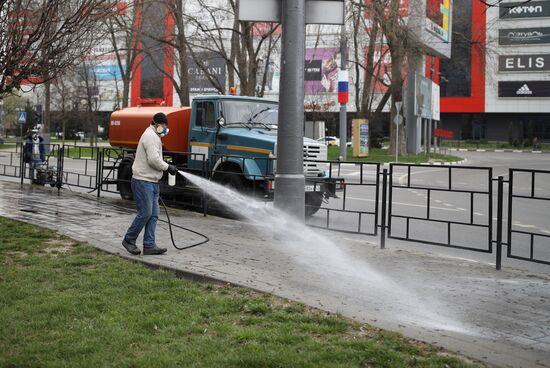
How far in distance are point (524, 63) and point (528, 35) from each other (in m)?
3.00

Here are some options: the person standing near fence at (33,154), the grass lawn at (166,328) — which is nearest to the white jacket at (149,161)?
the grass lawn at (166,328)

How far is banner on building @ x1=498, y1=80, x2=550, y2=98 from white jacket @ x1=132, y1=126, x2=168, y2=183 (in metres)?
67.1

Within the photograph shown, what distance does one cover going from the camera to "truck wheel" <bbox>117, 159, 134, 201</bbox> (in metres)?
15.8

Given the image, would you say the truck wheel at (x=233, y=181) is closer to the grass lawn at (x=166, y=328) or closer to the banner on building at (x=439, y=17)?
the grass lawn at (x=166, y=328)

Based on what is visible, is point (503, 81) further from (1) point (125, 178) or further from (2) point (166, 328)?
(2) point (166, 328)

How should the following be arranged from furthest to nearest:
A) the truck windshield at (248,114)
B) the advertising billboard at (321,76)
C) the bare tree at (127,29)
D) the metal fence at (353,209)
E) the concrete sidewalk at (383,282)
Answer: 1. the advertising billboard at (321,76)
2. the bare tree at (127,29)
3. the truck windshield at (248,114)
4. the metal fence at (353,209)
5. the concrete sidewalk at (383,282)

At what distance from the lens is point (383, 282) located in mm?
7227

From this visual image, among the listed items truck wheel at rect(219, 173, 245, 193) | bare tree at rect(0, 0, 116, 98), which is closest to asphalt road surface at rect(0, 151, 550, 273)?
truck wheel at rect(219, 173, 245, 193)

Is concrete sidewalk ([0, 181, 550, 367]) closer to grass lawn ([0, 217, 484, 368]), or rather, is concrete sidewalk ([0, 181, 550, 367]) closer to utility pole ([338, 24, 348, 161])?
grass lawn ([0, 217, 484, 368])

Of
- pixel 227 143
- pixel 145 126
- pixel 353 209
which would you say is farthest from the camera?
pixel 145 126

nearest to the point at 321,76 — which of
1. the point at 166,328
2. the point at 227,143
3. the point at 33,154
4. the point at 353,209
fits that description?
the point at 33,154

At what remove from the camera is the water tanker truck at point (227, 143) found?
12906 millimetres

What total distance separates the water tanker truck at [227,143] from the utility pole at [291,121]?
2.10 m

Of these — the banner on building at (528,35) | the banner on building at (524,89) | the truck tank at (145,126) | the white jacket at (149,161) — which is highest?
the banner on building at (528,35)
